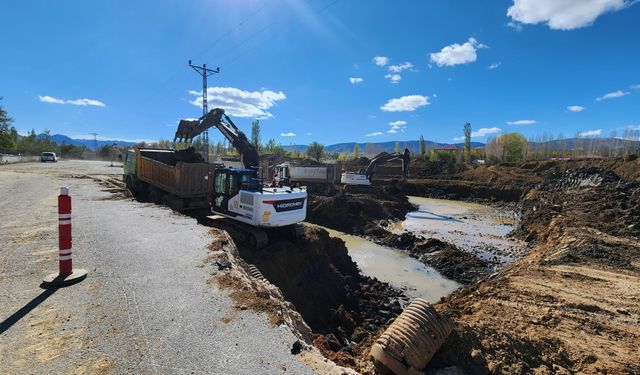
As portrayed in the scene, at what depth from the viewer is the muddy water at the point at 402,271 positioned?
1193 cm

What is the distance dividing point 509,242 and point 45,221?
60.6 ft

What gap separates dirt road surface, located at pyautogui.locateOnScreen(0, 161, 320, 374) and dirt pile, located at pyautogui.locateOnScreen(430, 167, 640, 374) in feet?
8.37

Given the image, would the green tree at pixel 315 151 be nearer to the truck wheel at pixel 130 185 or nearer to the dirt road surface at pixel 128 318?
the truck wheel at pixel 130 185

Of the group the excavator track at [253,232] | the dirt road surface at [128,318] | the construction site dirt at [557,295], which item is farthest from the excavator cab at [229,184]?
the construction site dirt at [557,295]

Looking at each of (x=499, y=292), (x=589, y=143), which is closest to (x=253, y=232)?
(x=499, y=292)

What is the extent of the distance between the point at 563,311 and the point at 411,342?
15.1 ft

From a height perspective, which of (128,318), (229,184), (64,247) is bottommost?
(128,318)

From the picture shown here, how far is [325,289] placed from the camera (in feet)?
33.6

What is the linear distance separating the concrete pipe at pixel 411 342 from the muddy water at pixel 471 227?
11.4m

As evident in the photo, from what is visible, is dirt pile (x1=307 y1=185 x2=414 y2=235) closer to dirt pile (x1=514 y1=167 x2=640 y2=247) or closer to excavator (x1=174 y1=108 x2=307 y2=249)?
dirt pile (x1=514 y1=167 x2=640 y2=247)

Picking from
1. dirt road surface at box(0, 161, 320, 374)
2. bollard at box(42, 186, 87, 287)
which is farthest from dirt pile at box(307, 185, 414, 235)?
bollard at box(42, 186, 87, 287)

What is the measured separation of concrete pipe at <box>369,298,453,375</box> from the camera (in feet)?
13.5

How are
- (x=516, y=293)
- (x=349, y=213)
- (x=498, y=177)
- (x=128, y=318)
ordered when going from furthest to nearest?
(x=498, y=177) → (x=349, y=213) → (x=516, y=293) → (x=128, y=318)

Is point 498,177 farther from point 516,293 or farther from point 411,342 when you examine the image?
point 411,342
